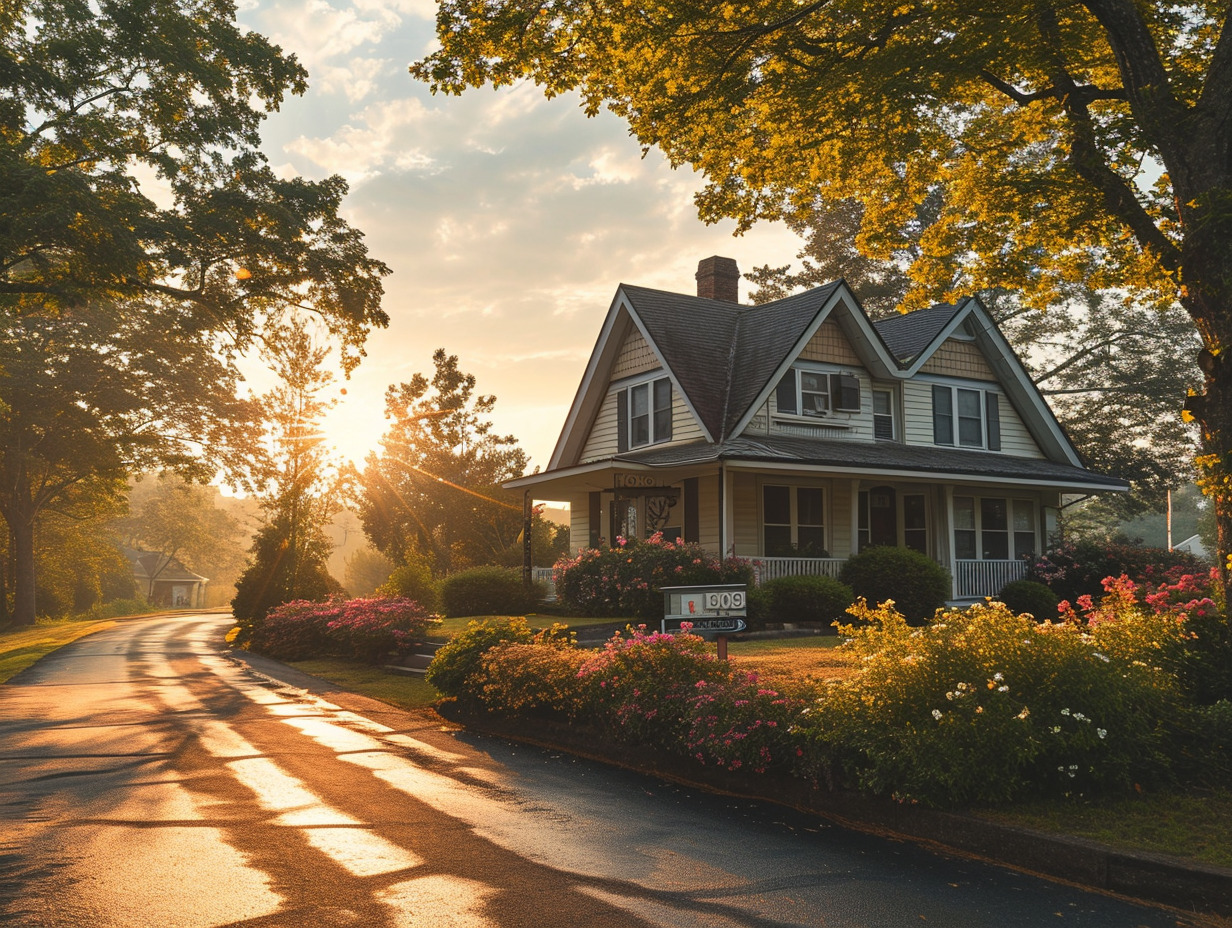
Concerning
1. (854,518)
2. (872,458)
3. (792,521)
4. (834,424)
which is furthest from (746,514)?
(834,424)

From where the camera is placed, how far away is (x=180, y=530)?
94.6 metres

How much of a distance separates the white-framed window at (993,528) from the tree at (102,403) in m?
29.7

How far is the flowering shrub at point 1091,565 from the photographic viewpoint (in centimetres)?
2548

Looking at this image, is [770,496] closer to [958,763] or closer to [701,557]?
[701,557]

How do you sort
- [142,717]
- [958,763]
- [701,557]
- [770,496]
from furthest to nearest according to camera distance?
[770,496], [701,557], [142,717], [958,763]

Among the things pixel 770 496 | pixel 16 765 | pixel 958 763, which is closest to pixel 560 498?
pixel 770 496

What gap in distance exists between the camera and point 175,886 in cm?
513

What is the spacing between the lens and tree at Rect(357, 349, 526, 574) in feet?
161

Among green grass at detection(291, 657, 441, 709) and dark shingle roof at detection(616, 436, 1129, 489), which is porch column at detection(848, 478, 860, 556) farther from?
green grass at detection(291, 657, 441, 709)

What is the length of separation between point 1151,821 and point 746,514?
17.8 m

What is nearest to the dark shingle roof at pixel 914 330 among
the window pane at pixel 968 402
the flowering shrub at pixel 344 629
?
the window pane at pixel 968 402

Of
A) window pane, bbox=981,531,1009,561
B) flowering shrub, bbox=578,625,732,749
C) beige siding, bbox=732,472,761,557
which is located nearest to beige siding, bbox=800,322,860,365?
beige siding, bbox=732,472,761,557

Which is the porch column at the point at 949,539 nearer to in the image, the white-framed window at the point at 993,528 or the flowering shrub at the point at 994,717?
the white-framed window at the point at 993,528

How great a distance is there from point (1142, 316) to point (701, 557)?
30.3 m
